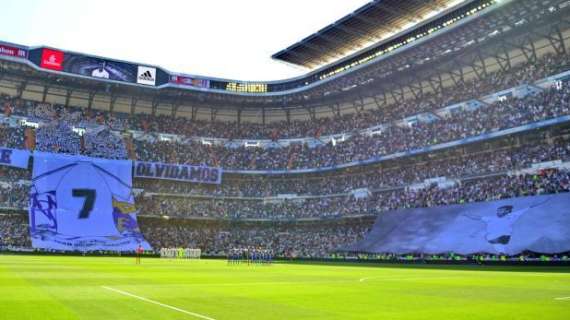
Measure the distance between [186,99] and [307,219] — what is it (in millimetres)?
28965

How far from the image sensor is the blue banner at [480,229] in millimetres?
42312

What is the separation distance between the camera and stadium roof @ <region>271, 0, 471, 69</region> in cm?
5706

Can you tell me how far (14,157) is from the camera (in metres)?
67.3

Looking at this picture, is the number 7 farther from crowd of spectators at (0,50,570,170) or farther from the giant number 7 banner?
crowd of spectators at (0,50,570,170)

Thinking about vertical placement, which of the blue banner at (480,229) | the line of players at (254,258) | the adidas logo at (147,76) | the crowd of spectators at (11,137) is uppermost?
the adidas logo at (147,76)

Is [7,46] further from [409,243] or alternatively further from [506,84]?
[506,84]

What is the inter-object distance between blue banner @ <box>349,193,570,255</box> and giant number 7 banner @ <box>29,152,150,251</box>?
1282 inches

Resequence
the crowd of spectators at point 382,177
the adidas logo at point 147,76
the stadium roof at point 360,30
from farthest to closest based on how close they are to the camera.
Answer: the adidas logo at point 147,76, the stadium roof at point 360,30, the crowd of spectators at point 382,177

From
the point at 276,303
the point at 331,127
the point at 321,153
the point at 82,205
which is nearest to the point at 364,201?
the point at 321,153

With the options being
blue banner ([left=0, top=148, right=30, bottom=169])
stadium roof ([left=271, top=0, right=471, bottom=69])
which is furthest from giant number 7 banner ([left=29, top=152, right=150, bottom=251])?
stadium roof ([left=271, top=0, right=471, bottom=69])

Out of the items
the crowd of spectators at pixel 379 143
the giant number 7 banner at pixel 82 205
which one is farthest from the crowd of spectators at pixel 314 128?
the giant number 7 banner at pixel 82 205

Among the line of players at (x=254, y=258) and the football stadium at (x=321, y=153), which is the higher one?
the football stadium at (x=321, y=153)

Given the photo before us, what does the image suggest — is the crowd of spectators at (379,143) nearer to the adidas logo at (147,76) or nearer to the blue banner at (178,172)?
the blue banner at (178,172)

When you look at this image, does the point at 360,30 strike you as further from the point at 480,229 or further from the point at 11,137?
the point at 11,137
